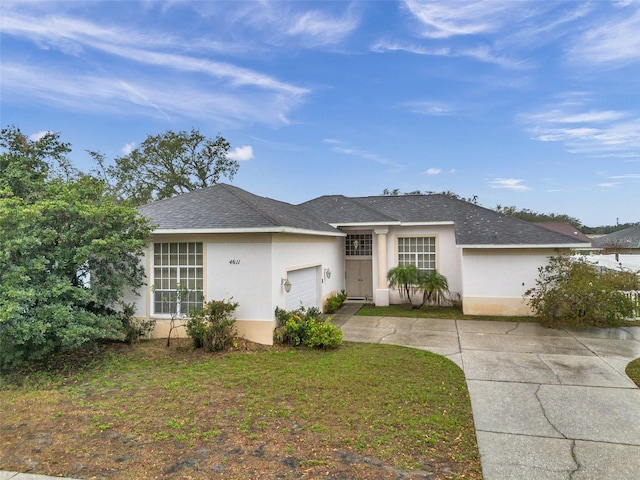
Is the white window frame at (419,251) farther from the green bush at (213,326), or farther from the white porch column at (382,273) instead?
the green bush at (213,326)

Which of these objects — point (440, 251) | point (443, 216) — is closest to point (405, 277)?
point (440, 251)

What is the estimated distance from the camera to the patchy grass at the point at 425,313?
12.4 m

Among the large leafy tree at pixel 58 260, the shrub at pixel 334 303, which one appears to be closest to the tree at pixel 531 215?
the shrub at pixel 334 303

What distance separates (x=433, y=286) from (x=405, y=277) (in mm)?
1143

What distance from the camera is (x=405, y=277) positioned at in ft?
47.2

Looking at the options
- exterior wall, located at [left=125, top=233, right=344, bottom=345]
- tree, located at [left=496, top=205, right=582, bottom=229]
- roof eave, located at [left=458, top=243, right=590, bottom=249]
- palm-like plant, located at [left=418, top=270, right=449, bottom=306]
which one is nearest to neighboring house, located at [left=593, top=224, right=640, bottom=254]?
tree, located at [left=496, top=205, right=582, bottom=229]

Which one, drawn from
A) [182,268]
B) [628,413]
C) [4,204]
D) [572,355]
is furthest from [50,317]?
[572,355]

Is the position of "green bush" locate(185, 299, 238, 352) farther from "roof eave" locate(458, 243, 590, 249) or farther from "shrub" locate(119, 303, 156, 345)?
"roof eave" locate(458, 243, 590, 249)

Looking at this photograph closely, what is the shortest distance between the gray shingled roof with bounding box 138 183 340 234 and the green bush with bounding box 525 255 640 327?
8049 mm

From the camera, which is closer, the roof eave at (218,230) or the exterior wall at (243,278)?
the roof eave at (218,230)

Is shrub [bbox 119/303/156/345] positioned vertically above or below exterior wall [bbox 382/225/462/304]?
below

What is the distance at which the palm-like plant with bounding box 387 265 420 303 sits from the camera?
47.2 feet

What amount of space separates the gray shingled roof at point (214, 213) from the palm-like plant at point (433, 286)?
634 centimetres

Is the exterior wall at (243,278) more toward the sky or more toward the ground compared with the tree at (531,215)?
more toward the ground
